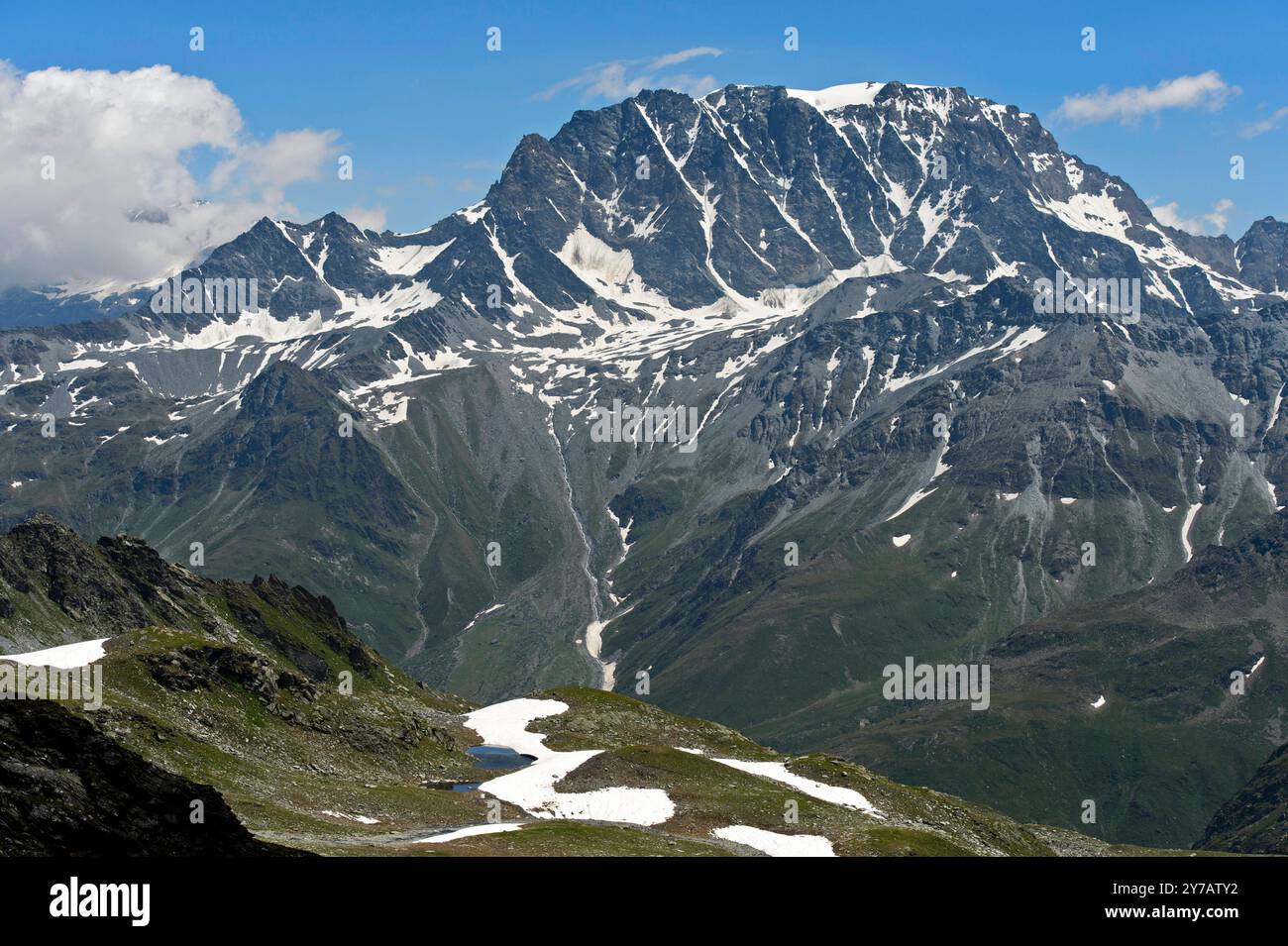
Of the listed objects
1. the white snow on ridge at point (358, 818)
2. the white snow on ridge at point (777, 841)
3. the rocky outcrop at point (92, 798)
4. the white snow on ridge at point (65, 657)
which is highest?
the white snow on ridge at point (65, 657)

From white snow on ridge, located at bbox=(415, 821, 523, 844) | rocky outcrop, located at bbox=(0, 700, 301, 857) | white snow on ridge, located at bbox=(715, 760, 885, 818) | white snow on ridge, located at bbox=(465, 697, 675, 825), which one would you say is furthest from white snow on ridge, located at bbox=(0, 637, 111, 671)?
rocky outcrop, located at bbox=(0, 700, 301, 857)

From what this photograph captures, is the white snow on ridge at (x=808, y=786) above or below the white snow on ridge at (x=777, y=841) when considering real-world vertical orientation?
above

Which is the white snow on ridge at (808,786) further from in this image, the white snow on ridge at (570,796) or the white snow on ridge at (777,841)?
the white snow on ridge at (777,841)

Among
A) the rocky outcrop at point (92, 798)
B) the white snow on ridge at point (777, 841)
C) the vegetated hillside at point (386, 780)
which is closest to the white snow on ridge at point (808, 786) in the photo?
the vegetated hillside at point (386, 780)

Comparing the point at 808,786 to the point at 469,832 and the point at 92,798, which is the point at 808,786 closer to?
the point at 469,832

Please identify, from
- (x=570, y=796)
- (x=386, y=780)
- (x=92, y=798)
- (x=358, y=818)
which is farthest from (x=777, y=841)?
(x=92, y=798)
